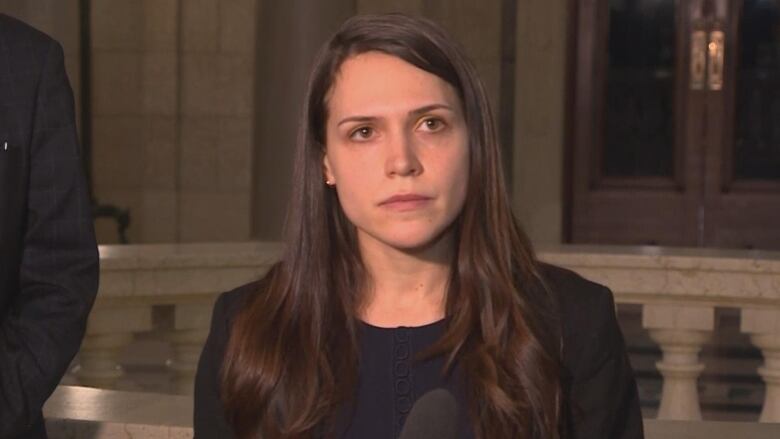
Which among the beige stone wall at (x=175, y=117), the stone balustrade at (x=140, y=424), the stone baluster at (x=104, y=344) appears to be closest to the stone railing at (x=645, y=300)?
the stone baluster at (x=104, y=344)

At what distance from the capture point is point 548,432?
2.17 metres

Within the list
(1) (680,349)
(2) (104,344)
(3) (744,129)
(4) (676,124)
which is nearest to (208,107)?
(4) (676,124)

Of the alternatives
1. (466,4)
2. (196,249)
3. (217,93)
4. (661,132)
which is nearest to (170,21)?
(217,93)

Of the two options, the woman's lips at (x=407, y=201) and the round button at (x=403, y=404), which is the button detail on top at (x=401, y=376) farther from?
the woman's lips at (x=407, y=201)

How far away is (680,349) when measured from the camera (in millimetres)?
5918

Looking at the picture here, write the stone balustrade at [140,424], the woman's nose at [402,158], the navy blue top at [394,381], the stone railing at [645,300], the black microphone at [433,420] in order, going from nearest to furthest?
the black microphone at [433,420] → the woman's nose at [402,158] → the navy blue top at [394,381] → the stone balustrade at [140,424] → the stone railing at [645,300]

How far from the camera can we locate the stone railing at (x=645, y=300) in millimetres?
5711

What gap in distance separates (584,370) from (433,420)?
2.85ft

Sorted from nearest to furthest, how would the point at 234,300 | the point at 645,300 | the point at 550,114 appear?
the point at 234,300, the point at 645,300, the point at 550,114

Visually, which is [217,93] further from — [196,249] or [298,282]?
[298,282]

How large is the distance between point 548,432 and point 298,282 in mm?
397

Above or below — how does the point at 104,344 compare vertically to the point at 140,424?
below

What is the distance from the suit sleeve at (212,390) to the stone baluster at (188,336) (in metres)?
3.49

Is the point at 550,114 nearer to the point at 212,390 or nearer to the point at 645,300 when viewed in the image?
the point at 645,300
